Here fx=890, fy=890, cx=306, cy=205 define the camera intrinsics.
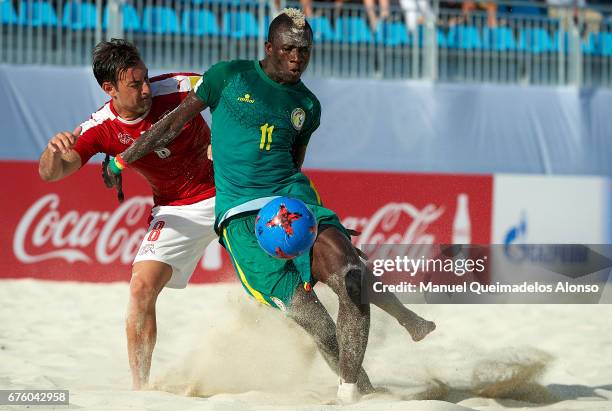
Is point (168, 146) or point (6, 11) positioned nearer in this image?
point (168, 146)

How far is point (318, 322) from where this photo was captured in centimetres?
439

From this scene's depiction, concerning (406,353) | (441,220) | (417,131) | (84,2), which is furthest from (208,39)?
(406,353)

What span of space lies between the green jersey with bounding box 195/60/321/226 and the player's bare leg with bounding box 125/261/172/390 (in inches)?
26.9

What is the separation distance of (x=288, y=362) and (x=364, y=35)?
725cm

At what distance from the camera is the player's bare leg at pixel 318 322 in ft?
14.4

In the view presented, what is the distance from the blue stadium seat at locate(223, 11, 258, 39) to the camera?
1116cm

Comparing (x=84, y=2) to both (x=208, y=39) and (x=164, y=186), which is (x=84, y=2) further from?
(x=164, y=186)

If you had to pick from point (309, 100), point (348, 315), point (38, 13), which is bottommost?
point (348, 315)

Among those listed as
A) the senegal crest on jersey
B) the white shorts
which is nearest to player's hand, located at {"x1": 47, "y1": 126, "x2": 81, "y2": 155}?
the white shorts

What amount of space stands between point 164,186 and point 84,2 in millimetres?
6702

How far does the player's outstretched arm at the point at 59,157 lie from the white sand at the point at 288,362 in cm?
119

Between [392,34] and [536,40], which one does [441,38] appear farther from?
[536,40]

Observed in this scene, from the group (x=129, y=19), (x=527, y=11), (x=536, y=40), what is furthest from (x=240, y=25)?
(x=527, y=11)

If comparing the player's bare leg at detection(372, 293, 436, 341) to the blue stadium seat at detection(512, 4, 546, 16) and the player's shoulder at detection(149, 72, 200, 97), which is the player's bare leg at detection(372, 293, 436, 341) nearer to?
the player's shoulder at detection(149, 72, 200, 97)
